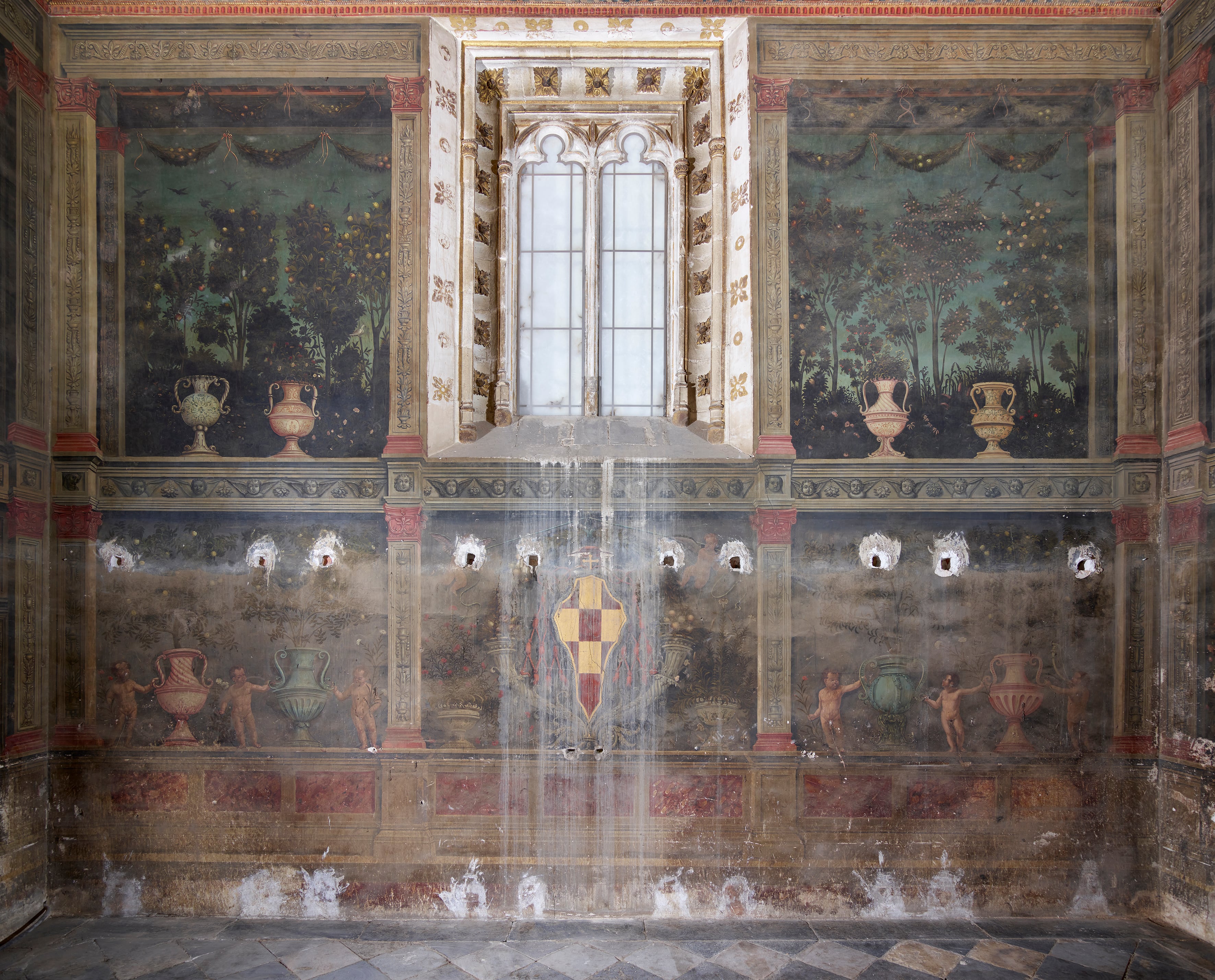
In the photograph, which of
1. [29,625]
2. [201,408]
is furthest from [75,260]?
[29,625]

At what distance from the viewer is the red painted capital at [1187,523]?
4785mm

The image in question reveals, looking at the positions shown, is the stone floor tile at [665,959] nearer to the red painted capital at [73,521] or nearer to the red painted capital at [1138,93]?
the red painted capital at [73,521]

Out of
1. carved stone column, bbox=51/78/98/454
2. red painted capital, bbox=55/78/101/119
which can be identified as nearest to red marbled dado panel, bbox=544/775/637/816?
carved stone column, bbox=51/78/98/454

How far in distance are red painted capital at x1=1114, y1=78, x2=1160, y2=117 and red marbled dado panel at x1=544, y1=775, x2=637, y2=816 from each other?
554 cm

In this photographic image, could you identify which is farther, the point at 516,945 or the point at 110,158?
the point at 110,158

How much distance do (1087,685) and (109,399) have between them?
22.1 ft

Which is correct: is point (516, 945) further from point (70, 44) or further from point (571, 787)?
point (70, 44)

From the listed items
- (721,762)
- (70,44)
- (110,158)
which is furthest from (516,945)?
(70,44)

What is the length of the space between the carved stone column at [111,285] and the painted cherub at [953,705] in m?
5.62

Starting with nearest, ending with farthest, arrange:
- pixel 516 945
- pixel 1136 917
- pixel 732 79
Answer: pixel 516 945
pixel 1136 917
pixel 732 79

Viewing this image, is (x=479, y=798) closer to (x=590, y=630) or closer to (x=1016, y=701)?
(x=590, y=630)

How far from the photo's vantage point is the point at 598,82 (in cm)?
561

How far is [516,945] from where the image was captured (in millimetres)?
4578

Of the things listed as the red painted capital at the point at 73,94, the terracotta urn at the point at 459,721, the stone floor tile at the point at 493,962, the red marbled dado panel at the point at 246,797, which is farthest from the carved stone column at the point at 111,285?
the stone floor tile at the point at 493,962
